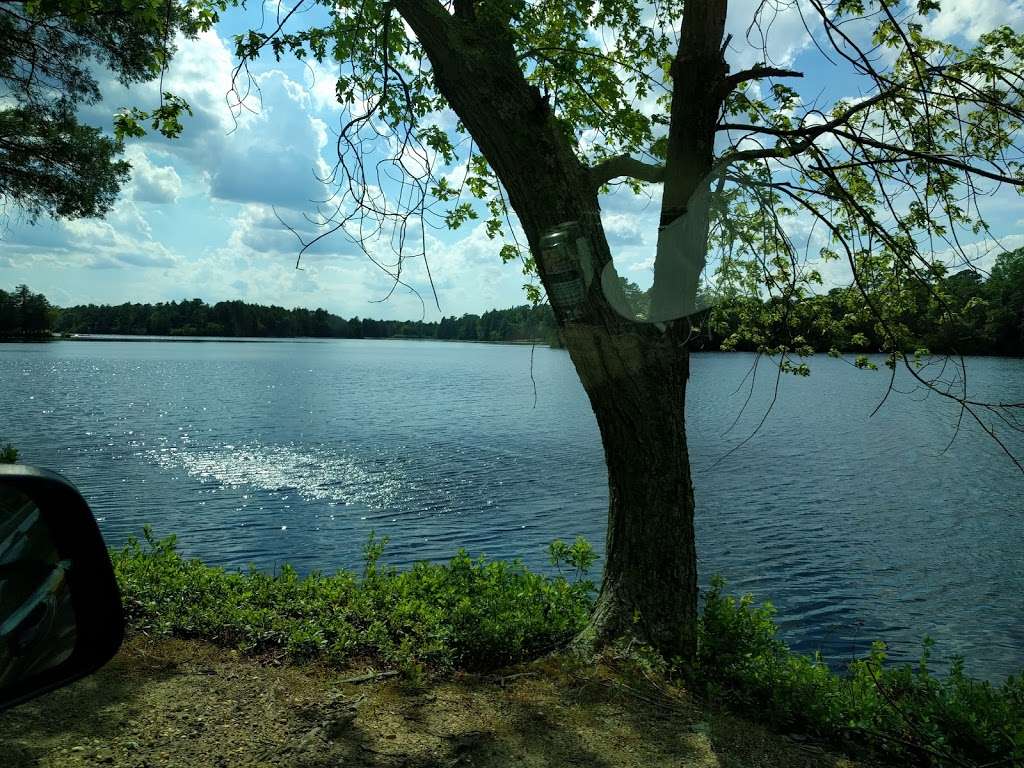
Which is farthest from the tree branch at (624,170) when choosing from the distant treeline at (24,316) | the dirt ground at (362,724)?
the distant treeline at (24,316)

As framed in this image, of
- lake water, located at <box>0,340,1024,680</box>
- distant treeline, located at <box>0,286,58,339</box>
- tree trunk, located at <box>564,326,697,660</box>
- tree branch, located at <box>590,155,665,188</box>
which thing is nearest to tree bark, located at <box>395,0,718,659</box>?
tree trunk, located at <box>564,326,697,660</box>

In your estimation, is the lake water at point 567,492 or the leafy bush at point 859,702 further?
the lake water at point 567,492

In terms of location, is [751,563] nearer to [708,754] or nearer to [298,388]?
[708,754]

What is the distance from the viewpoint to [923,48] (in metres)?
6.00

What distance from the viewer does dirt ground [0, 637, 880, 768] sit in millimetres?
4016

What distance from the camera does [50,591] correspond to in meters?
1.88

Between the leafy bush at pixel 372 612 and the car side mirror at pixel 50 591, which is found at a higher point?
the car side mirror at pixel 50 591

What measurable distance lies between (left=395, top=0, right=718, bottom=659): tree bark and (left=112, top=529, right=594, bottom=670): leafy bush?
692 millimetres

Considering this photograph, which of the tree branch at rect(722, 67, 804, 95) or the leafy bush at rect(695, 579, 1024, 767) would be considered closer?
the leafy bush at rect(695, 579, 1024, 767)

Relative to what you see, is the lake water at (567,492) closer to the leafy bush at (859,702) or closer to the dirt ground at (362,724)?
the leafy bush at (859,702)

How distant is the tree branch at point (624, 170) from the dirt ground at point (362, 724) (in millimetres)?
3581

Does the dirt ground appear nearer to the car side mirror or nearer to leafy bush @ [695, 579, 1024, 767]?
leafy bush @ [695, 579, 1024, 767]

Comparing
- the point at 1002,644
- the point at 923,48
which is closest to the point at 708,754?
the point at 923,48

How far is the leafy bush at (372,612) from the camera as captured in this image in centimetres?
549
